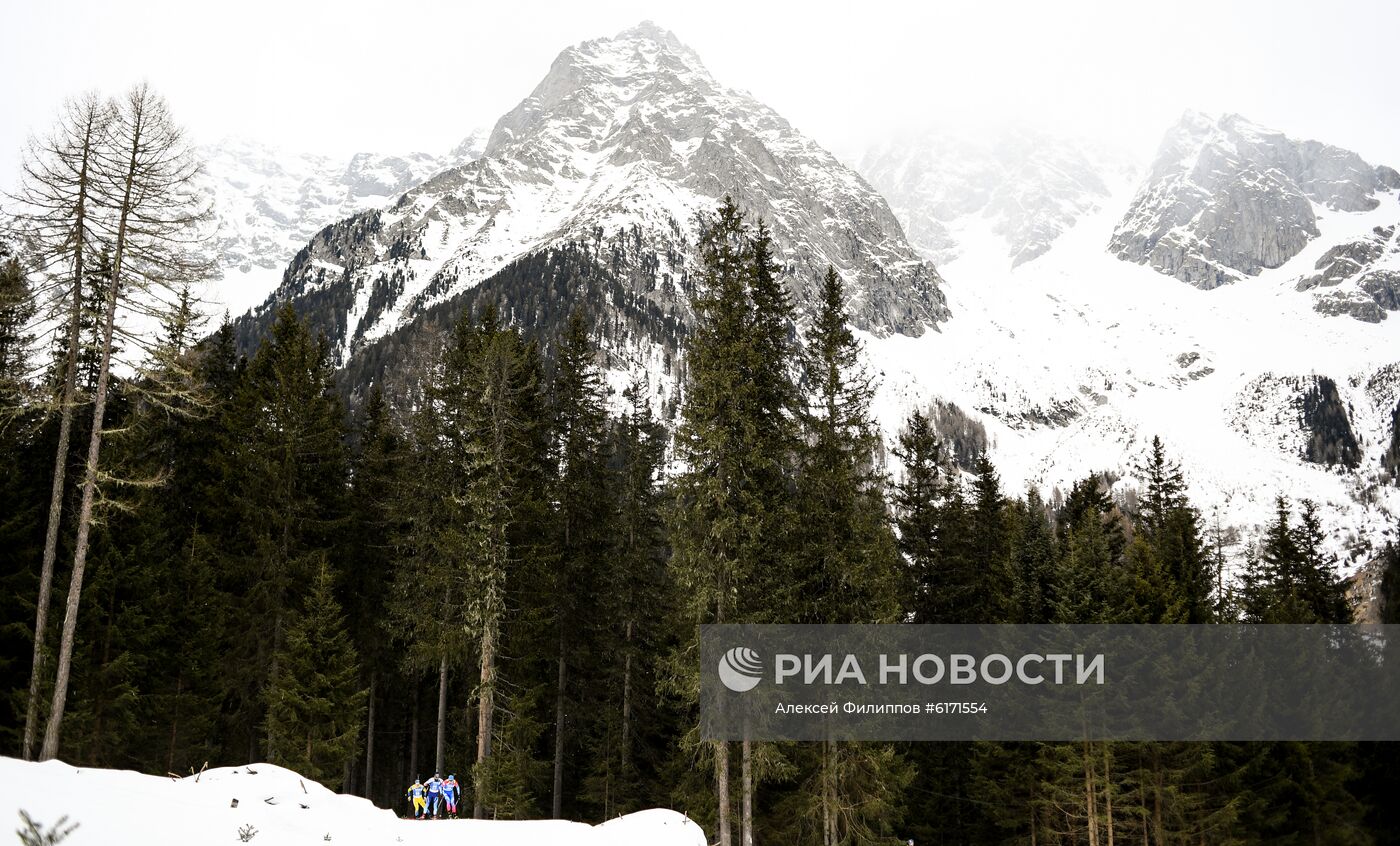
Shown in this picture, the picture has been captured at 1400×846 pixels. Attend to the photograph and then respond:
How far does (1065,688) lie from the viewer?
83.0 feet

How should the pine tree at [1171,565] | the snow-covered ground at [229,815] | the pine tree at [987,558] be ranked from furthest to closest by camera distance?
1. the pine tree at [987,558]
2. the pine tree at [1171,565]
3. the snow-covered ground at [229,815]

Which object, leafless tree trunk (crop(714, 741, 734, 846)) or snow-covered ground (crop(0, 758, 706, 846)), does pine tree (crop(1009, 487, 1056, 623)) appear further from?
snow-covered ground (crop(0, 758, 706, 846))

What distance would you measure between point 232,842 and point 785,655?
14.2 m

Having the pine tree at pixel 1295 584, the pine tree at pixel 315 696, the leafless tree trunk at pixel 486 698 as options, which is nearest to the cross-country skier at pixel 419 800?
the leafless tree trunk at pixel 486 698

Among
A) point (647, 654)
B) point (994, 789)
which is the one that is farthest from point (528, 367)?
point (994, 789)

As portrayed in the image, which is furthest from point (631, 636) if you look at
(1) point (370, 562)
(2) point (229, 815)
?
(2) point (229, 815)

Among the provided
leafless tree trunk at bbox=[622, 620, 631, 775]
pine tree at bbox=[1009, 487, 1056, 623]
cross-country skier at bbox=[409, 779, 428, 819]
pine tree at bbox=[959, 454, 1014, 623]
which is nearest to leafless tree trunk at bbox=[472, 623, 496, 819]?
cross-country skier at bbox=[409, 779, 428, 819]

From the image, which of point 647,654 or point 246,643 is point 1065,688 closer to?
point 647,654

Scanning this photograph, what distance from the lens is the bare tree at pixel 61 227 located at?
699 inches

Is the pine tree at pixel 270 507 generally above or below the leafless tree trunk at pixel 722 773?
above

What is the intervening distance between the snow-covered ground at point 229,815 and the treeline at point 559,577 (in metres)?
7.79

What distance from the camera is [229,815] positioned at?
31.6ft

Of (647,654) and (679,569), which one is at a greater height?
(679,569)

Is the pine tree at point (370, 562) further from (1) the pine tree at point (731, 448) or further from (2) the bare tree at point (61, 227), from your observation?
(1) the pine tree at point (731, 448)
